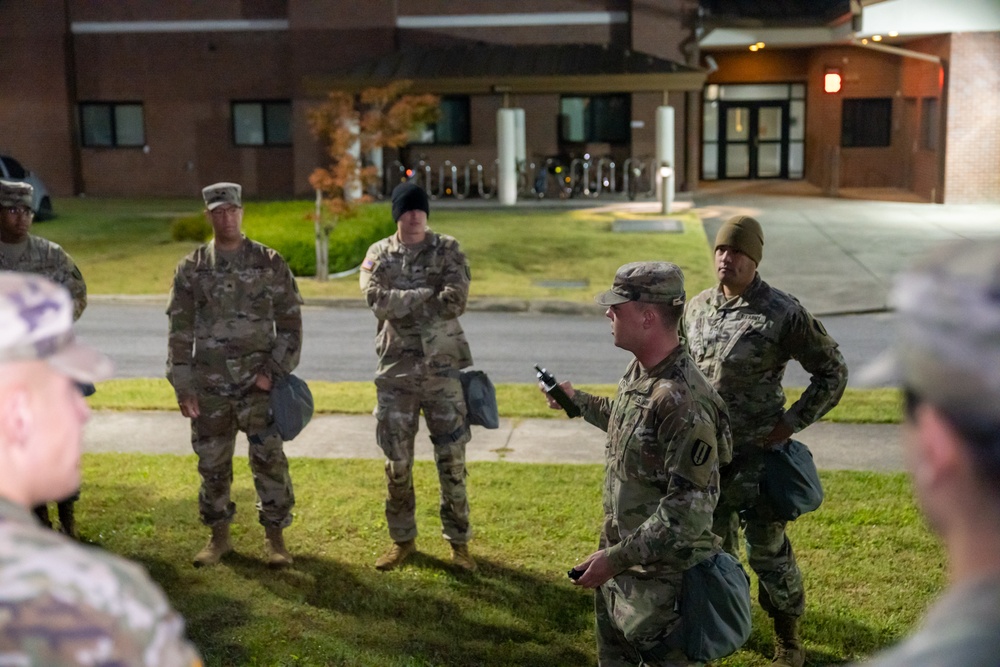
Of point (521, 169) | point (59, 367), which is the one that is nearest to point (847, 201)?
point (521, 169)

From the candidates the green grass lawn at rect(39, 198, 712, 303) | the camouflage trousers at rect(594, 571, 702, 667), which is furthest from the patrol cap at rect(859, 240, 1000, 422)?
the green grass lawn at rect(39, 198, 712, 303)

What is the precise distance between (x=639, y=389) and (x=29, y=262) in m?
4.44

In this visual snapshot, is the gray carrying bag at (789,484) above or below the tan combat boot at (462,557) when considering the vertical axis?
above

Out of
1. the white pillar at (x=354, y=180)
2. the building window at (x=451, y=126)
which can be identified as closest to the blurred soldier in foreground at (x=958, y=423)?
the white pillar at (x=354, y=180)

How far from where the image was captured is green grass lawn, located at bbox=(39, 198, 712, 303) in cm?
1803

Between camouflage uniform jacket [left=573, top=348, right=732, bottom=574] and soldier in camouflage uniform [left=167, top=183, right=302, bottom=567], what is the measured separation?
2973 millimetres

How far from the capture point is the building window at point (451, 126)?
33.3m

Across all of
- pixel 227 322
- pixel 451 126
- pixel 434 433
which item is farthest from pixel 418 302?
pixel 451 126

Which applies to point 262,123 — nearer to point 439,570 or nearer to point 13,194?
point 13,194

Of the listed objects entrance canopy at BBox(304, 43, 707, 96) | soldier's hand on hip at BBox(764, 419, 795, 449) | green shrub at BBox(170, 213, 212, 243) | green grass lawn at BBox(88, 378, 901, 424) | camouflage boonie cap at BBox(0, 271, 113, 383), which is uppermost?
entrance canopy at BBox(304, 43, 707, 96)

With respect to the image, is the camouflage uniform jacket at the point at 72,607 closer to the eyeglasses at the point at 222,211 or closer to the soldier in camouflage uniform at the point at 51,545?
the soldier in camouflage uniform at the point at 51,545

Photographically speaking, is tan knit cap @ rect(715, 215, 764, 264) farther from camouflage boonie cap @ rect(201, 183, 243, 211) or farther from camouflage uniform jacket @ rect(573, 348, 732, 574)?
camouflage boonie cap @ rect(201, 183, 243, 211)

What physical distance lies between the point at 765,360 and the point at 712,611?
5.46 feet

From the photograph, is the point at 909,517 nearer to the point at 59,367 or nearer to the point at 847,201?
the point at 59,367
